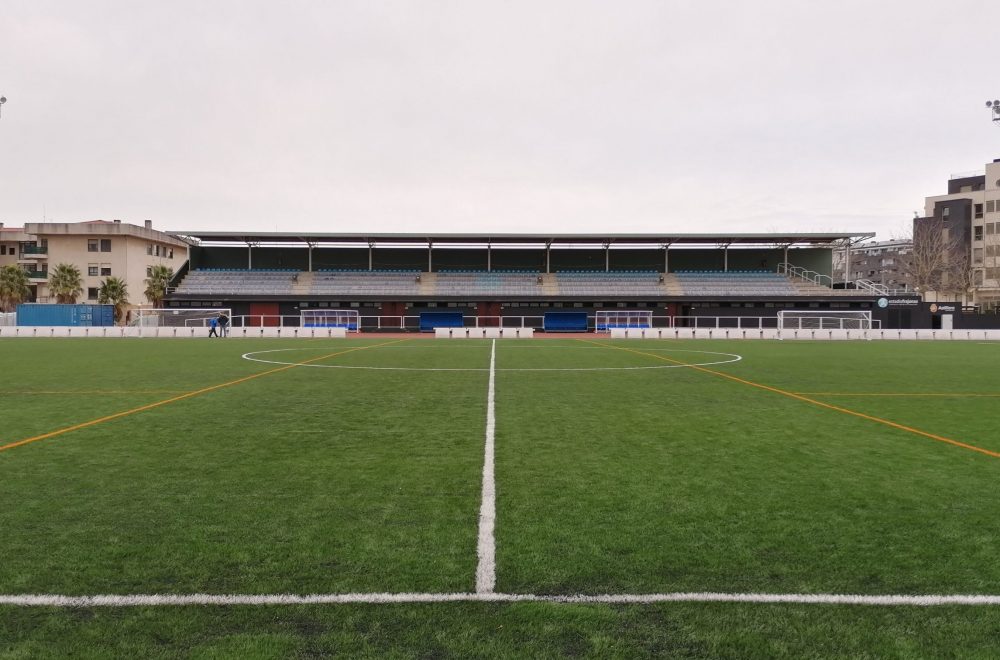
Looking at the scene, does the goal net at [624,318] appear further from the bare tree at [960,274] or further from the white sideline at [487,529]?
the white sideline at [487,529]

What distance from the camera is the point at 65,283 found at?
75000 millimetres

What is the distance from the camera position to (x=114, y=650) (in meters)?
3.55

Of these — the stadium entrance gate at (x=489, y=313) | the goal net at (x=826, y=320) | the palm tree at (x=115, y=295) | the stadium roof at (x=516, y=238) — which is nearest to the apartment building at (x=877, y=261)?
the stadium roof at (x=516, y=238)

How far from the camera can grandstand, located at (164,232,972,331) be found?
59250mm

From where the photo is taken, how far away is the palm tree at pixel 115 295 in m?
73.1

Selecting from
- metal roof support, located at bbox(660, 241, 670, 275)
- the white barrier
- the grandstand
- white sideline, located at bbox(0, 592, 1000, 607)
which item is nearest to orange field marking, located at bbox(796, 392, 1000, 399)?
white sideline, located at bbox(0, 592, 1000, 607)

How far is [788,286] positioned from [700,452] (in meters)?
60.5

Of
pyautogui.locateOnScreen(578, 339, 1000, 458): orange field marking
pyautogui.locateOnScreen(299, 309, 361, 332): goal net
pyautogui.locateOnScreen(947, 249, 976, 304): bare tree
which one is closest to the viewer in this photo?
pyautogui.locateOnScreen(578, 339, 1000, 458): orange field marking

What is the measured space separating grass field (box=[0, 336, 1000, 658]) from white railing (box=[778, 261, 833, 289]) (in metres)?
57.9

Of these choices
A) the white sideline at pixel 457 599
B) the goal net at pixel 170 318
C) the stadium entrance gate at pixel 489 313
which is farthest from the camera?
the stadium entrance gate at pixel 489 313

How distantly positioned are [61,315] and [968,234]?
11286 centimetres

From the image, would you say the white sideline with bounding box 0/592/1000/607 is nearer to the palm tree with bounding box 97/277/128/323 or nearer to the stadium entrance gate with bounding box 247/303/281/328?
the stadium entrance gate with bounding box 247/303/281/328

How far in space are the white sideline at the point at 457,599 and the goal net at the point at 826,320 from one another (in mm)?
48605

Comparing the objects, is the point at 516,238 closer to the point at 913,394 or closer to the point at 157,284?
the point at 157,284
